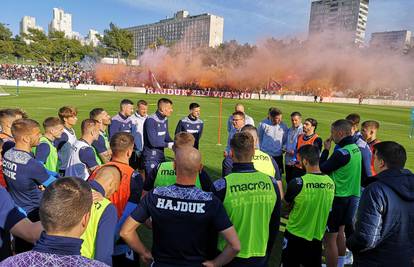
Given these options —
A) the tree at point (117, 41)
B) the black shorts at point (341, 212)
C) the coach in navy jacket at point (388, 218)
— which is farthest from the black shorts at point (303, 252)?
the tree at point (117, 41)

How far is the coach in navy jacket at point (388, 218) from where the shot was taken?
2.90 metres

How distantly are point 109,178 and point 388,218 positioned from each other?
2.77 meters

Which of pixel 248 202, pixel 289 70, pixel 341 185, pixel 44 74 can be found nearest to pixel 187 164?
pixel 248 202

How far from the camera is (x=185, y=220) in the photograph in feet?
8.07

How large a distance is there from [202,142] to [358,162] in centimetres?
1031

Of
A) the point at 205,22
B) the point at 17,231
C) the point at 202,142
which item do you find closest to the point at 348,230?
the point at 17,231

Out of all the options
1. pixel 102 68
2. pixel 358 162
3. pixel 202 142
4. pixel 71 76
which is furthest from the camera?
pixel 102 68

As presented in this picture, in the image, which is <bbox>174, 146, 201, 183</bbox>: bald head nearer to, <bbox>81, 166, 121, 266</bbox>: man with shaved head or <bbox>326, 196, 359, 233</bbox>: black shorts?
<bbox>81, 166, 121, 266</bbox>: man with shaved head

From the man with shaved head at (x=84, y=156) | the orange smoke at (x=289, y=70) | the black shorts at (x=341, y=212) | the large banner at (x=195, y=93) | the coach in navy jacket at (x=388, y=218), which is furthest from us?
the large banner at (x=195, y=93)

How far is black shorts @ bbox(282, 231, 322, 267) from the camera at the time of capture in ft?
12.7

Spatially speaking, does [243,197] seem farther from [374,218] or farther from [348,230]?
[348,230]

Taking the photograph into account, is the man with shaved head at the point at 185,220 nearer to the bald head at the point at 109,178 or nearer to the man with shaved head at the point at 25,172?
the bald head at the point at 109,178

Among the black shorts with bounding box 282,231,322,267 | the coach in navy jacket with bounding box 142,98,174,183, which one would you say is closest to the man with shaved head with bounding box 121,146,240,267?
the black shorts with bounding box 282,231,322,267

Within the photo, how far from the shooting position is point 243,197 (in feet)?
9.50
